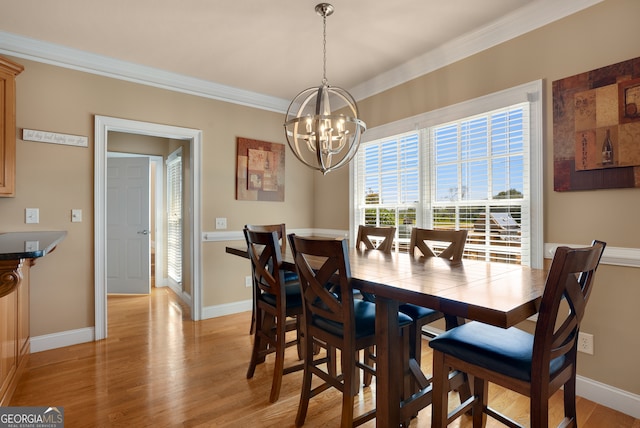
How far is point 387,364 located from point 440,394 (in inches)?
10.2

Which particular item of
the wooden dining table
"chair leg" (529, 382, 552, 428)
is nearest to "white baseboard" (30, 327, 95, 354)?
the wooden dining table

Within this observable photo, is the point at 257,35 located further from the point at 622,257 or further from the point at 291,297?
the point at 622,257

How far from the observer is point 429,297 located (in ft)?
4.32

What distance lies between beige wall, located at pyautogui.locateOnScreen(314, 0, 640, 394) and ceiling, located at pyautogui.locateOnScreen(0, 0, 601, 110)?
15 centimetres

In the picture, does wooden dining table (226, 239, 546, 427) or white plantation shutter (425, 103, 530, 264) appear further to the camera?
white plantation shutter (425, 103, 530, 264)

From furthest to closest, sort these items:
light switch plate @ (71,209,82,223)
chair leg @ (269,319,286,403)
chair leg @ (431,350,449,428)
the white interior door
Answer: the white interior door → light switch plate @ (71,209,82,223) → chair leg @ (269,319,286,403) → chair leg @ (431,350,449,428)

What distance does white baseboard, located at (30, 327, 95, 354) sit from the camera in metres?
2.85

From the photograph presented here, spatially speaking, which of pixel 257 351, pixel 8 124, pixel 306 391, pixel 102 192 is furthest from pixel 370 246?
pixel 8 124

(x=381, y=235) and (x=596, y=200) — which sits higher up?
(x=596, y=200)

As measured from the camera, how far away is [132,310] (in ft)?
13.4

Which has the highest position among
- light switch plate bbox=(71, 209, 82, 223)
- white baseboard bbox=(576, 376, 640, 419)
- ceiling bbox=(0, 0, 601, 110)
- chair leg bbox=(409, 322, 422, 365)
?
ceiling bbox=(0, 0, 601, 110)

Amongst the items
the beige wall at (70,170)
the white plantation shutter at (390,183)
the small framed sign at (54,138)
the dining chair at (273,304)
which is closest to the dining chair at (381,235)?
the white plantation shutter at (390,183)

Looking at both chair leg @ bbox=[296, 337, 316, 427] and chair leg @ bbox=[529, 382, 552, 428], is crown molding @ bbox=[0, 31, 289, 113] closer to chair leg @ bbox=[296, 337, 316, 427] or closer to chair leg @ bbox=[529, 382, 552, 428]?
chair leg @ bbox=[296, 337, 316, 427]

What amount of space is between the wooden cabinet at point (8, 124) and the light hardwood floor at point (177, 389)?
4.81ft
